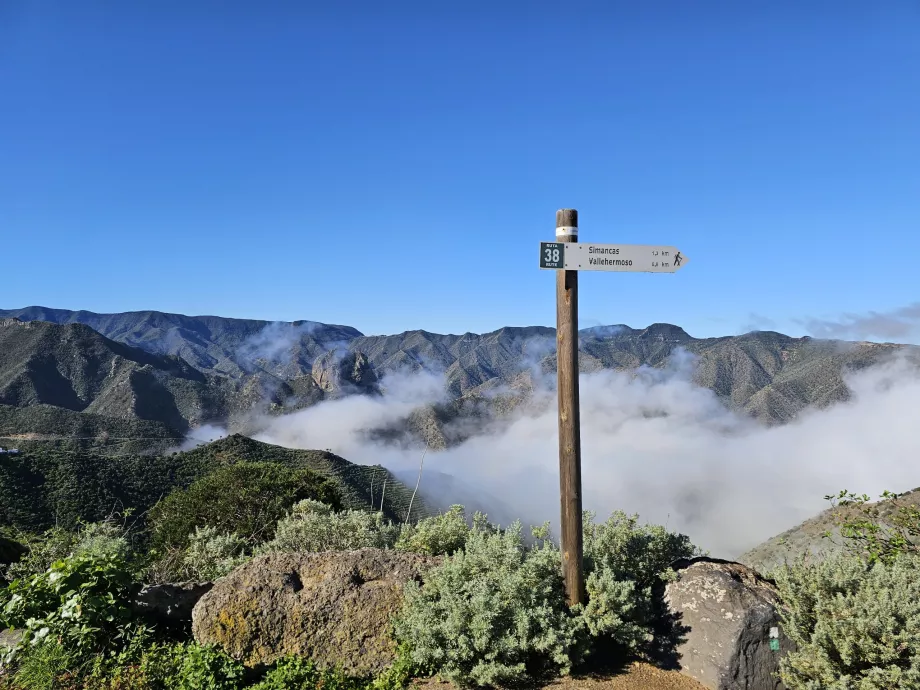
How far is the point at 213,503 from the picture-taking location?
18000mm

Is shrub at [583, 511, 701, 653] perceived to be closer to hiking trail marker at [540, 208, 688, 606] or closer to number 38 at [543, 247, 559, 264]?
hiking trail marker at [540, 208, 688, 606]

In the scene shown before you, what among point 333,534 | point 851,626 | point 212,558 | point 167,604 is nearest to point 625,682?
point 851,626

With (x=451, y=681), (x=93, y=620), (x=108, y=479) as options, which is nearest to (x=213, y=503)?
(x=93, y=620)

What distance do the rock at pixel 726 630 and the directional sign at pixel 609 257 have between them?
336 cm

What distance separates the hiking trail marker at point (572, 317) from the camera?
19.9 ft

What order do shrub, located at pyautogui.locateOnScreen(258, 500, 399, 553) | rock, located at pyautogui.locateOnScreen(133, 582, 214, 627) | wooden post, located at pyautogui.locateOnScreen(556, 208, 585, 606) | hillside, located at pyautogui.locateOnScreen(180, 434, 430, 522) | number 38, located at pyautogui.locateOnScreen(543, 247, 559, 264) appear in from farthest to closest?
hillside, located at pyautogui.locateOnScreen(180, 434, 430, 522) → shrub, located at pyautogui.locateOnScreen(258, 500, 399, 553) → rock, located at pyautogui.locateOnScreen(133, 582, 214, 627) → wooden post, located at pyautogui.locateOnScreen(556, 208, 585, 606) → number 38, located at pyautogui.locateOnScreen(543, 247, 559, 264)

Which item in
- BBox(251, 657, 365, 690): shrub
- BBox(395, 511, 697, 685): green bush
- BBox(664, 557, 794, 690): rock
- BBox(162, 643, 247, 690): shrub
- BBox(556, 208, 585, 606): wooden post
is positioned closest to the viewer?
BBox(162, 643, 247, 690): shrub

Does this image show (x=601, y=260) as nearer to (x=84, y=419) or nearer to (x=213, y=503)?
(x=213, y=503)

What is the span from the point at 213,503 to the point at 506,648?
48.2 feet

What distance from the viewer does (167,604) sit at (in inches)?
262

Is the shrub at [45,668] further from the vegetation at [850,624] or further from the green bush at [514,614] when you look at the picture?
the vegetation at [850,624]

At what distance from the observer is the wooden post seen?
617cm

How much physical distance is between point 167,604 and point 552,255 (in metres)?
5.53

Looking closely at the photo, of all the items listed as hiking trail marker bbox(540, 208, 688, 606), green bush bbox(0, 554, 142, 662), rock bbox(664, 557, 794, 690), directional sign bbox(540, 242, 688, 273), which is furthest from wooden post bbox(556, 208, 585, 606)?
green bush bbox(0, 554, 142, 662)
